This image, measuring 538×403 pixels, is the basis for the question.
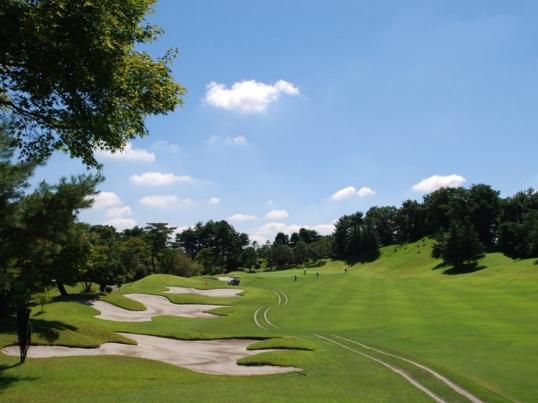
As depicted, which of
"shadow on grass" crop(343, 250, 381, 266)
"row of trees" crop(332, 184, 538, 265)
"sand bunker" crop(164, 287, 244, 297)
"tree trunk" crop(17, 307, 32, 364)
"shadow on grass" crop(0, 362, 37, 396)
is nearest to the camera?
"shadow on grass" crop(0, 362, 37, 396)

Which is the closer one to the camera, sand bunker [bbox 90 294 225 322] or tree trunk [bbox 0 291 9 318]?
tree trunk [bbox 0 291 9 318]

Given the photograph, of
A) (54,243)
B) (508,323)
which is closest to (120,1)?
(54,243)

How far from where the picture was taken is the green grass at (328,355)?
1226 centimetres

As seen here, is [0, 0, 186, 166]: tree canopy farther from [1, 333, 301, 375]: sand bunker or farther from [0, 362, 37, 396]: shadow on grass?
[1, 333, 301, 375]: sand bunker

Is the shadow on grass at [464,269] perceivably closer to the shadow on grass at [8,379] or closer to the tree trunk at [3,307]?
the tree trunk at [3,307]

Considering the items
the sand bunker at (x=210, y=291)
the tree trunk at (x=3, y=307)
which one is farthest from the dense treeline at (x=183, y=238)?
the sand bunker at (x=210, y=291)

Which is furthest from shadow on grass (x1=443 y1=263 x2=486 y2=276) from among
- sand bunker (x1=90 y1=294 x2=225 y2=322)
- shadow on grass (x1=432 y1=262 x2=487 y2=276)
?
sand bunker (x1=90 y1=294 x2=225 y2=322)

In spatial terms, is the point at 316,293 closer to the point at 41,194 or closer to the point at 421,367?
the point at 421,367

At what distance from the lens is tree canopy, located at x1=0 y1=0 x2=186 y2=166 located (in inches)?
323

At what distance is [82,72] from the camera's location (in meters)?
8.97

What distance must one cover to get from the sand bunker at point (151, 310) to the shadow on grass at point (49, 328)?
43.8 ft

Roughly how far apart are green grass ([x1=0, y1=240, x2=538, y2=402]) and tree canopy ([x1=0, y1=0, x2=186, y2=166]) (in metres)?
7.63

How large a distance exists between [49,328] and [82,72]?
1733cm

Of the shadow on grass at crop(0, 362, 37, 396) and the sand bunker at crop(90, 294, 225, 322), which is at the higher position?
the shadow on grass at crop(0, 362, 37, 396)
